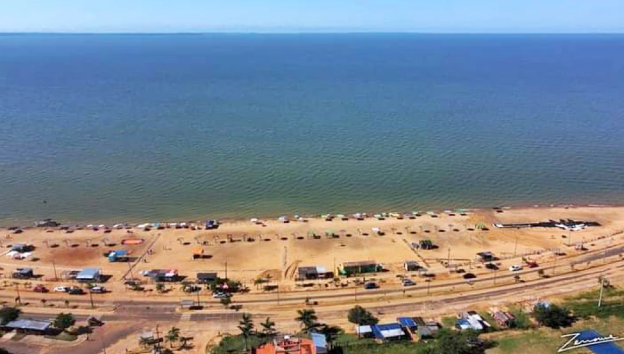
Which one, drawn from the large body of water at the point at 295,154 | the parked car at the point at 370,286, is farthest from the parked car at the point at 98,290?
the parked car at the point at 370,286

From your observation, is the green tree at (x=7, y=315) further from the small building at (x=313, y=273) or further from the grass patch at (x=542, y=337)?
the grass patch at (x=542, y=337)

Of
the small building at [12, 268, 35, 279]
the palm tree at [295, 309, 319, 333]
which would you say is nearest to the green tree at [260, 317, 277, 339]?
the palm tree at [295, 309, 319, 333]

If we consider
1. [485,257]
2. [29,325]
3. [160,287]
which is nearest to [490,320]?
[485,257]

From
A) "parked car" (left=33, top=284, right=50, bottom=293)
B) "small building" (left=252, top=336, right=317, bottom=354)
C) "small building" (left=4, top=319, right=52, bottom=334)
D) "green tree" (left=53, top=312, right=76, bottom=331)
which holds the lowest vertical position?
"small building" (left=252, top=336, right=317, bottom=354)

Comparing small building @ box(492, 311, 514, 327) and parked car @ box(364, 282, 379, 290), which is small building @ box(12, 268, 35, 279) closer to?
parked car @ box(364, 282, 379, 290)

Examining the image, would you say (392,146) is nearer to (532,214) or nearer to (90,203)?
(532,214)

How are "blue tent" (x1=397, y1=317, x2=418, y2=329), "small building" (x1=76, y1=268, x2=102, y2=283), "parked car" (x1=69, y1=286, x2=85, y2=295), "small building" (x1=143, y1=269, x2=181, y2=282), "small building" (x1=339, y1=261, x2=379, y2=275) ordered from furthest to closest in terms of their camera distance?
"small building" (x1=339, y1=261, x2=379, y2=275) < "small building" (x1=143, y1=269, x2=181, y2=282) < "small building" (x1=76, y1=268, x2=102, y2=283) < "parked car" (x1=69, y1=286, x2=85, y2=295) < "blue tent" (x1=397, y1=317, x2=418, y2=329)

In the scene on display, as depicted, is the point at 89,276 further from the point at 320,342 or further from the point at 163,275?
the point at 320,342
